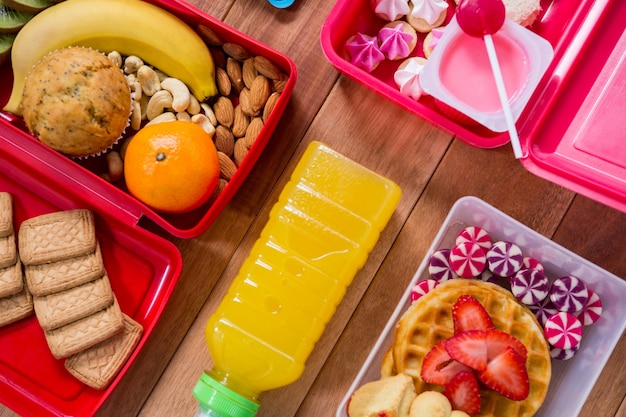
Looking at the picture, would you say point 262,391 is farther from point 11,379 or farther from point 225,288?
point 11,379

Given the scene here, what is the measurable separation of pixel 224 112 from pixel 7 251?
1.27 feet

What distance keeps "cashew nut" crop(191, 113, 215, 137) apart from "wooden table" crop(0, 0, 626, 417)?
0.30 feet

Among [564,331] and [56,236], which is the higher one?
[564,331]

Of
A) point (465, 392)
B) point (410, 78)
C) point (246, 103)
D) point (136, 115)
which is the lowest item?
point (465, 392)

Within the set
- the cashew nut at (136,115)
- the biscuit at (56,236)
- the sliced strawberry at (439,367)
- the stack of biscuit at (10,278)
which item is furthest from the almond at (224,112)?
the sliced strawberry at (439,367)

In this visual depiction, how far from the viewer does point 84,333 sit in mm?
914

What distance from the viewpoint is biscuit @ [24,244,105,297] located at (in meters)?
0.92

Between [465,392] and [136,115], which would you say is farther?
[136,115]

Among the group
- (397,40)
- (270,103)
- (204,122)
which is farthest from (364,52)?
(204,122)

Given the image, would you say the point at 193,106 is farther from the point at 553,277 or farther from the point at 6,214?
the point at 553,277

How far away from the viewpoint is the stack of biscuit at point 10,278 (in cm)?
92

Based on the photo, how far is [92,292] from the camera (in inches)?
36.6

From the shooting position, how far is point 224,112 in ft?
3.17

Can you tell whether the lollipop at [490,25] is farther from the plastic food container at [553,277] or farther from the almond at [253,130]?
the almond at [253,130]
